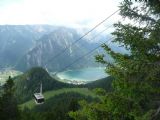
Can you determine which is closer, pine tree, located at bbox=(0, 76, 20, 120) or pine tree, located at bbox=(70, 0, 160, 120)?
pine tree, located at bbox=(70, 0, 160, 120)

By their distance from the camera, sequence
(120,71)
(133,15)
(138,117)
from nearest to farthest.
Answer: (138,117) < (120,71) < (133,15)

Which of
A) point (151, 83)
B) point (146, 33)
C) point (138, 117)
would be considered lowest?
point (138, 117)

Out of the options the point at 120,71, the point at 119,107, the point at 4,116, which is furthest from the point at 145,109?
the point at 4,116

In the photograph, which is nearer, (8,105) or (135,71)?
(135,71)

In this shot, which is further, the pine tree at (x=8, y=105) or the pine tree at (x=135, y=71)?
the pine tree at (x=8, y=105)

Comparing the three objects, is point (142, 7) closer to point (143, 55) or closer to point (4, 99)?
point (143, 55)

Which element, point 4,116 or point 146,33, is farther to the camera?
point 4,116

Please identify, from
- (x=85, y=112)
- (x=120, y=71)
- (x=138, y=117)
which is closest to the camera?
(x=138, y=117)

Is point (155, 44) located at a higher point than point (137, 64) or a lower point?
higher
